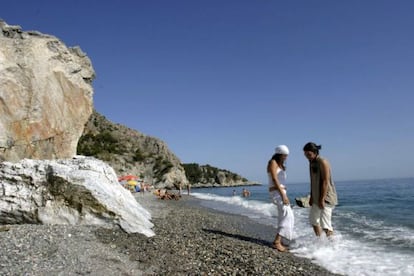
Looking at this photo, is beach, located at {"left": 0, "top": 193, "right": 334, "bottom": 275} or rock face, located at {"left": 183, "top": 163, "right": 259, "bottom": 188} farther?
rock face, located at {"left": 183, "top": 163, "right": 259, "bottom": 188}

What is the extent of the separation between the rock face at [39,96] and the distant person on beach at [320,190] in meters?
10.4

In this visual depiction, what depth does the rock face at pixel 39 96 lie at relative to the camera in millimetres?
13546

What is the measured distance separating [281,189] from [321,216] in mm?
1225

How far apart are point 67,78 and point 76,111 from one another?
69.1 inches

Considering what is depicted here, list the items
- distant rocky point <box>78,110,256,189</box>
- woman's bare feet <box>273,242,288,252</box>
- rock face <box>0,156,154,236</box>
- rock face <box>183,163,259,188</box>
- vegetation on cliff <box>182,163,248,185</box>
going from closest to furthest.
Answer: woman's bare feet <box>273,242,288,252</box> < rock face <box>0,156,154,236</box> < distant rocky point <box>78,110,256,189</box> < rock face <box>183,163,259,188</box> < vegetation on cliff <box>182,163,248,185</box>

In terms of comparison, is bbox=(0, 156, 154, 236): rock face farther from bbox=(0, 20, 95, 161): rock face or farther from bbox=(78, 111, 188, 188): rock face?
bbox=(78, 111, 188, 188): rock face

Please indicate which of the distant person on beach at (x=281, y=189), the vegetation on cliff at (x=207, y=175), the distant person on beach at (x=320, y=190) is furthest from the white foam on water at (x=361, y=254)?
the vegetation on cliff at (x=207, y=175)

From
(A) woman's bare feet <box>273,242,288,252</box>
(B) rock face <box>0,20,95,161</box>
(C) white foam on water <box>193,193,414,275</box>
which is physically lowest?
(C) white foam on water <box>193,193,414,275</box>

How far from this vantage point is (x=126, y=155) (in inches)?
3644

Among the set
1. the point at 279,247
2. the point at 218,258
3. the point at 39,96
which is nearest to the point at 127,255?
the point at 218,258

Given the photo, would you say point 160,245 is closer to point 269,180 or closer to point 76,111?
point 269,180

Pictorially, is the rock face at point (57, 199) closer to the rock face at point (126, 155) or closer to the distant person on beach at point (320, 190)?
the distant person on beach at point (320, 190)

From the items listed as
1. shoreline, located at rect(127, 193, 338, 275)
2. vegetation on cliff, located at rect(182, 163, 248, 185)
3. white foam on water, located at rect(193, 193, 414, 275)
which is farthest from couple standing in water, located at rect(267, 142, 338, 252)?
vegetation on cliff, located at rect(182, 163, 248, 185)

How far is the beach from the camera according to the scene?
682cm
